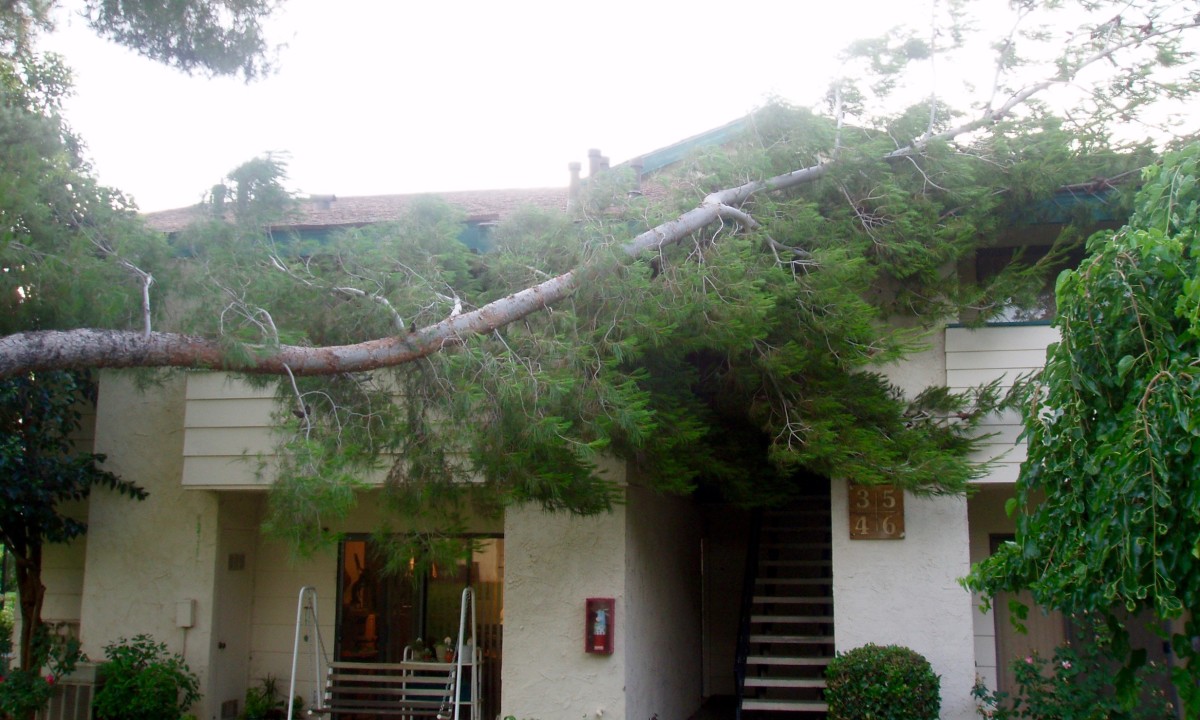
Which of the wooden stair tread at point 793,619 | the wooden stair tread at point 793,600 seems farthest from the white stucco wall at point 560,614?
the wooden stair tread at point 793,600

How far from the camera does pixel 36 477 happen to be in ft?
33.1

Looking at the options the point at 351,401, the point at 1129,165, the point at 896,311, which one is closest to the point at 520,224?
the point at 351,401

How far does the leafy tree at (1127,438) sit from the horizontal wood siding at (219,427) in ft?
23.8

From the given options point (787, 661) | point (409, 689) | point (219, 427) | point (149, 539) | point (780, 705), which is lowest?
point (780, 705)

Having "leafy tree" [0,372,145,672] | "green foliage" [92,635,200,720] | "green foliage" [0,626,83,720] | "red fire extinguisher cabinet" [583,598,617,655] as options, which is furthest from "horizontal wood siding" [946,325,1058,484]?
"green foliage" [0,626,83,720]

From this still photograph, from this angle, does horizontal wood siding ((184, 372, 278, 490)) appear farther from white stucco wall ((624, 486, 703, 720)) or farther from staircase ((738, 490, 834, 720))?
staircase ((738, 490, 834, 720))

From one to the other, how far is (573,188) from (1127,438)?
5570 millimetres

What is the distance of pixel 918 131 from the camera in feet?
31.4

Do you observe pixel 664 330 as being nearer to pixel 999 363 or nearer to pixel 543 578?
pixel 543 578

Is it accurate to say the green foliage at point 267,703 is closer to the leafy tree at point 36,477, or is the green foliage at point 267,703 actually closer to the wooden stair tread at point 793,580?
the leafy tree at point 36,477

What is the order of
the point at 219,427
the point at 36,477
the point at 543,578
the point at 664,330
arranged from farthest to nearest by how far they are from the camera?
the point at 219,427 → the point at 36,477 → the point at 543,578 → the point at 664,330

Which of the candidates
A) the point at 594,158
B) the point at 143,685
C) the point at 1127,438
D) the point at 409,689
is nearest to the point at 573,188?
the point at 594,158

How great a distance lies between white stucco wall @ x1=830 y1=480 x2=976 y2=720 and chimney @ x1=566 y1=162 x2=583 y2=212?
12.0 feet

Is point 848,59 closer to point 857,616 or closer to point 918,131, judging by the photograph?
point 918,131
